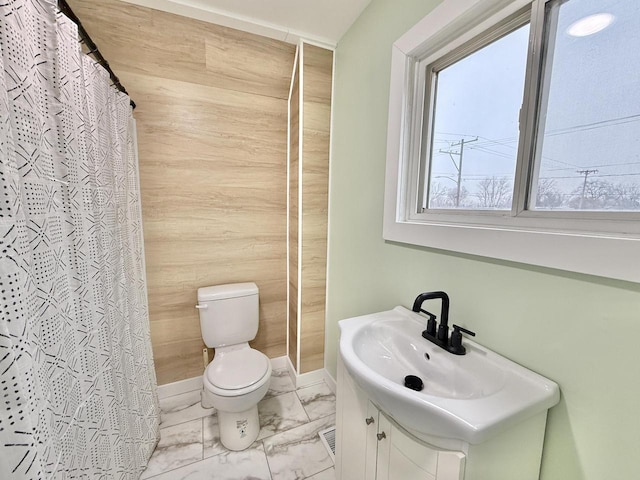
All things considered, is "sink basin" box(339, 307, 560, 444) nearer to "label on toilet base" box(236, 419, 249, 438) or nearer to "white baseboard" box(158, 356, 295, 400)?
"label on toilet base" box(236, 419, 249, 438)

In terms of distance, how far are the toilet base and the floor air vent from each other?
1.37 ft

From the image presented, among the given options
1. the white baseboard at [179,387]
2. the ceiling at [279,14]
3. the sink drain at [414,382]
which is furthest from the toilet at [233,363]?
the ceiling at [279,14]

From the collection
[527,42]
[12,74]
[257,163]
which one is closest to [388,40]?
[527,42]

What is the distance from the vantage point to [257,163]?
1791 mm

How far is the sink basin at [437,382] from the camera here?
58 cm

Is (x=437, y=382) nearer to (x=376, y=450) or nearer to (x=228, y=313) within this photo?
(x=376, y=450)

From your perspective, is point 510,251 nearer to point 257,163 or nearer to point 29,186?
point 29,186

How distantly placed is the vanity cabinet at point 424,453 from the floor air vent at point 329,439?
48cm

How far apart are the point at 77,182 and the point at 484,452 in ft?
4.43

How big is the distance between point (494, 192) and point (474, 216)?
10 centimetres

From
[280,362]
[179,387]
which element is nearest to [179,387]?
[179,387]

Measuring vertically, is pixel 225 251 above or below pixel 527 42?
below

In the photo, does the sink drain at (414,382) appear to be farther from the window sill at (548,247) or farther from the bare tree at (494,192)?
the bare tree at (494,192)

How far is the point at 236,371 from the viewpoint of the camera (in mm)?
1452
